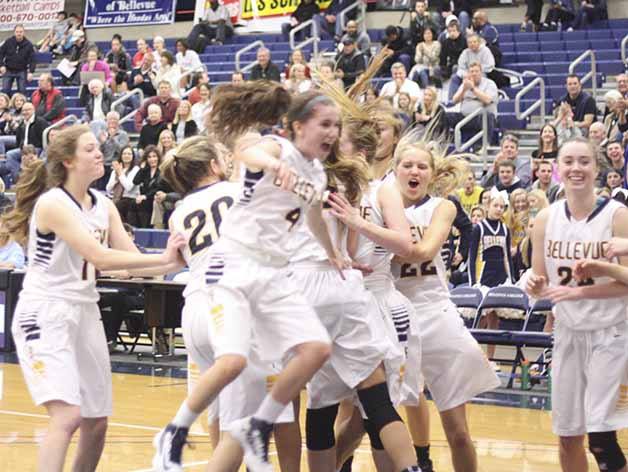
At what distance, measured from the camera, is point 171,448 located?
534cm

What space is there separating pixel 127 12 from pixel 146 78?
4380mm

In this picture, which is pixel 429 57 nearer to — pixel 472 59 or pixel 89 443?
pixel 472 59

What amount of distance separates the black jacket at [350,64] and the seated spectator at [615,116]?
413 cm

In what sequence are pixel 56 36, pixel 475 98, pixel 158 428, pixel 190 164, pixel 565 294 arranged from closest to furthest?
pixel 565 294 < pixel 190 164 < pixel 158 428 < pixel 475 98 < pixel 56 36

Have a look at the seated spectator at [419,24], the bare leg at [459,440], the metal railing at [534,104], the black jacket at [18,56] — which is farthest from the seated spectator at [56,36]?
the bare leg at [459,440]

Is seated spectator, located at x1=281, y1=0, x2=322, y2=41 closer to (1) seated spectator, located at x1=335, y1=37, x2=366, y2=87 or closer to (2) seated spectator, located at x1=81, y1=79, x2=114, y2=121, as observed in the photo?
(2) seated spectator, located at x1=81, y1=79, x2=114, y2=121

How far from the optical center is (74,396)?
5617mm

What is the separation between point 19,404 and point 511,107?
9159 millimetres

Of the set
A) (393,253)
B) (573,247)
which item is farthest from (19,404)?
(573,247)

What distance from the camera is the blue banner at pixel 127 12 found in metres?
24.5

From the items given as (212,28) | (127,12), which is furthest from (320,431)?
(127,12)

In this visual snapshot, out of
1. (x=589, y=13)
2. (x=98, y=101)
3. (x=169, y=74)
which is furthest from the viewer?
(x=98, y=101)

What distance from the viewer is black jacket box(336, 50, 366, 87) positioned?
1747cm

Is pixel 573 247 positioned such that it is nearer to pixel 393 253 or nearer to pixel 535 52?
pixel 393 253
